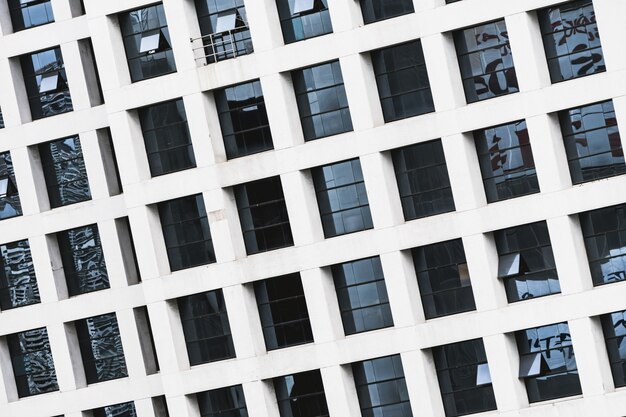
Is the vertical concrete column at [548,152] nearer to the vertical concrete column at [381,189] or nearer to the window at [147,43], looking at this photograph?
the vertical concrete column at [381,189]

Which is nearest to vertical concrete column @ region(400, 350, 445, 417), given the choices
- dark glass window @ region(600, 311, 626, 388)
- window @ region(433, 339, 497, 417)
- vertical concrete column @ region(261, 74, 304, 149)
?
window @ region(433, 339, 497, 417)

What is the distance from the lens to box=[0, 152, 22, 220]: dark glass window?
161 ft

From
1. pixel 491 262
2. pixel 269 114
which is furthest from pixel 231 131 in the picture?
pixel 491 262

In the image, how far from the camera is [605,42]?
42.2 meters

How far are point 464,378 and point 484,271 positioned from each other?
309 cm

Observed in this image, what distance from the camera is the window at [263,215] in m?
45.3

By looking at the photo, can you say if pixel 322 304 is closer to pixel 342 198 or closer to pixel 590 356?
pixel 342 198

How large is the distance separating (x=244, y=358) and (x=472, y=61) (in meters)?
10.4

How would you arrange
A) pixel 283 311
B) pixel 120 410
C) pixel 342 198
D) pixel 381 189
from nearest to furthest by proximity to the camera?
1. pixel 381 189
2. pixel 342 198
3. pixel 283 311
4. pixel 120 410

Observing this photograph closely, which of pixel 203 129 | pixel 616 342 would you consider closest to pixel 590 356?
pixel 616 342

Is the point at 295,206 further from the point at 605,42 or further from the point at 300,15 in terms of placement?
the point at 605,42

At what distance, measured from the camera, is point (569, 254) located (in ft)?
140

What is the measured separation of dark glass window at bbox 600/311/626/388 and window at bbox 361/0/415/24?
9845 millimetres

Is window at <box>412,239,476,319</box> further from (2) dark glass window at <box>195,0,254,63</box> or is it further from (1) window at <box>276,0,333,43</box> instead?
(2) dark glass window at <box>195,0,254,63</box>
